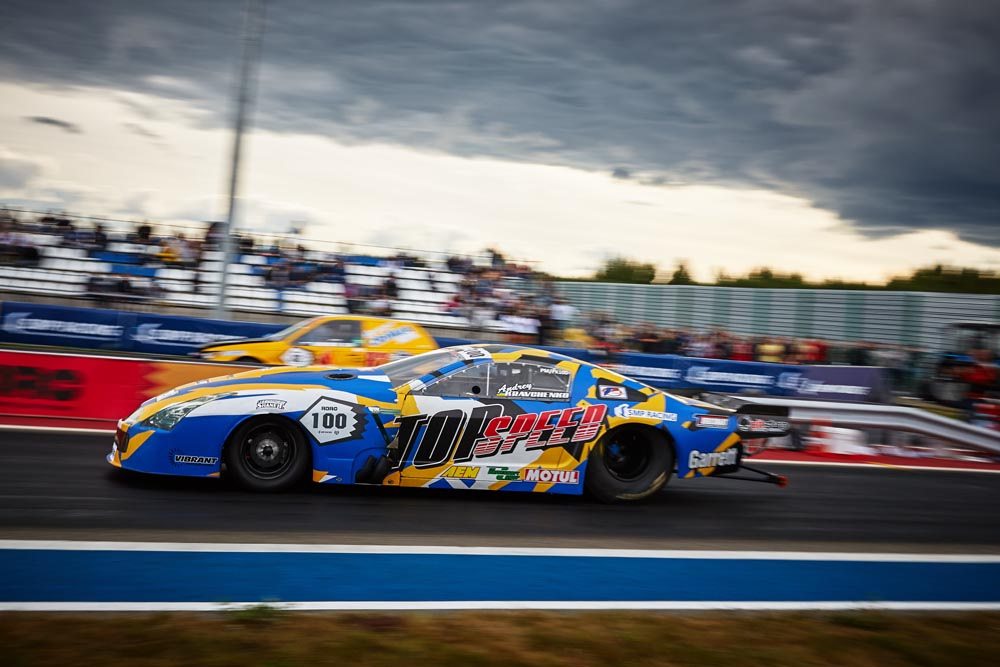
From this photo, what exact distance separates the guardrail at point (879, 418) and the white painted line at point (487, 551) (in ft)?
15.7

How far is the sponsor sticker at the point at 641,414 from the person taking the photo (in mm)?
6832

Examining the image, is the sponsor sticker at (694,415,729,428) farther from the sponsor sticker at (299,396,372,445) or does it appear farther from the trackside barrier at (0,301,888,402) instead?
the trackside barrier at (0,301,888,402)

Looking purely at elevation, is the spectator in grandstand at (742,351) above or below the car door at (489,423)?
above

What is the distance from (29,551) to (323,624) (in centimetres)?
196

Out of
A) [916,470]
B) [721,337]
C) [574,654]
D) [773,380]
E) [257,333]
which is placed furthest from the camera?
[721,337]

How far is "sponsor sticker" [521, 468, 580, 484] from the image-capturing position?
21.8 ft

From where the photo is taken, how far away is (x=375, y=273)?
20375 millimetres

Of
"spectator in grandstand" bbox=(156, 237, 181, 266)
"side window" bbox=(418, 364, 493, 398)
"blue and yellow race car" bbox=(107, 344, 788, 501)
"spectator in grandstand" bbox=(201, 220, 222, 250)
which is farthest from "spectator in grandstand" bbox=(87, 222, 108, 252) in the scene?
"side window" bbox=(418, 364, 493, 398)

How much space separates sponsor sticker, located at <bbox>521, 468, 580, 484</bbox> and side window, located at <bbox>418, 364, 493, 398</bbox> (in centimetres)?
75

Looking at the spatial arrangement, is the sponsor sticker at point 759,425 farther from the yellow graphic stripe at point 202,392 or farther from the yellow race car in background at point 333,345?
the yellow race car in background at point 333,345

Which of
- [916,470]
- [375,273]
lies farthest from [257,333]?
[916,470]

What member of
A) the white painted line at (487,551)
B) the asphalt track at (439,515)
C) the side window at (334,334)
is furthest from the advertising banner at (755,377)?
the white painted line at (487,551)

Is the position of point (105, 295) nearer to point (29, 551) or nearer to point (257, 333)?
point (257, 333)

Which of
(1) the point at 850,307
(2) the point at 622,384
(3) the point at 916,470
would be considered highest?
(1) the point at 850,307
